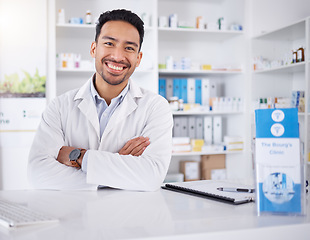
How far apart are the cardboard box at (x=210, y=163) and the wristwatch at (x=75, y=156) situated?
7.75 feet

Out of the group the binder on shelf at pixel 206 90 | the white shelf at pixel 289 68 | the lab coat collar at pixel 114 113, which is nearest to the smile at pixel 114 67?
the lab coat collar at pixel 114 113

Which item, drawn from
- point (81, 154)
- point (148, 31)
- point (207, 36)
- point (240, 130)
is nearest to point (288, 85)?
point (240, 130)

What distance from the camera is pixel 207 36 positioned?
414 centimetres

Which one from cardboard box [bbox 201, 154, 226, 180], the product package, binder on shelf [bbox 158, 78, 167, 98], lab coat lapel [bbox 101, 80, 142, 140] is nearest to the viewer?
the product package

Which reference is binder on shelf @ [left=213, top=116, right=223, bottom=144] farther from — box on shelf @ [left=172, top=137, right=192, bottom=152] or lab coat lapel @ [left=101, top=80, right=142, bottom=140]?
lab coat lapel @ [left=101, top=80, right=142, bottom=140]

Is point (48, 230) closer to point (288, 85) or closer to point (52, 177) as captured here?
point (52, 177)

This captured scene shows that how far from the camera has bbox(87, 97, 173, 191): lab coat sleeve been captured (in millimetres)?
1677

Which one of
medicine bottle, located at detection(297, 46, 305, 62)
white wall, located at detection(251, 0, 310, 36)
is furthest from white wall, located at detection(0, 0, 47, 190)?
medicine bottle, located at detection(297, 46, 305, 62)

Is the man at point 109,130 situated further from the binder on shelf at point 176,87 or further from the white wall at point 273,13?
the white wall at point 273,13

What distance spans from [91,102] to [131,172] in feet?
1.92

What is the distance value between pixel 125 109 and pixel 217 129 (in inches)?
82.0

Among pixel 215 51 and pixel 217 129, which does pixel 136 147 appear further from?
pixel 215 51

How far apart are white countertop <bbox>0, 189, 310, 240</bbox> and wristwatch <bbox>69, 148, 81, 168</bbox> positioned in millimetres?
461

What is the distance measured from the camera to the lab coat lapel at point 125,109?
6.86 ft
